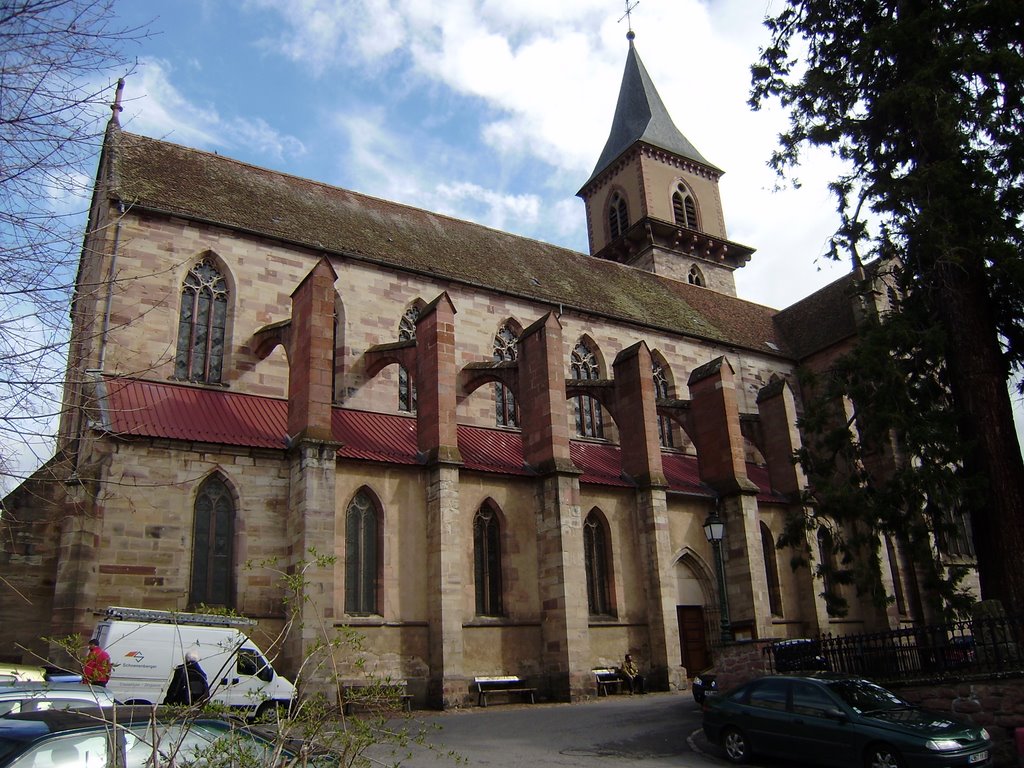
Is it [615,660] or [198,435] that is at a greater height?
[198,435]

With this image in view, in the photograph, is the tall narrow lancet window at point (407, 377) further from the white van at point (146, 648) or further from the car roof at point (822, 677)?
the car roof at point (822, 677)

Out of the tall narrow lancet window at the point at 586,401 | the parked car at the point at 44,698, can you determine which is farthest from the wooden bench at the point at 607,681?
the parked car at the point at 44,698

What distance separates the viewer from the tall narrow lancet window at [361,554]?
1872 centimetres

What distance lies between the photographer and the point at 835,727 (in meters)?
11.2

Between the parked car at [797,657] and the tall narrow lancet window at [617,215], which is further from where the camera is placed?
the tall narrow lancet window at [617,215]

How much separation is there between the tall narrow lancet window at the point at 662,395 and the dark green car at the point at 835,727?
16739 mm

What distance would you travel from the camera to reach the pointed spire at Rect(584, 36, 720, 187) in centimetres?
4400

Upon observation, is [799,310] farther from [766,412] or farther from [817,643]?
[817,643]

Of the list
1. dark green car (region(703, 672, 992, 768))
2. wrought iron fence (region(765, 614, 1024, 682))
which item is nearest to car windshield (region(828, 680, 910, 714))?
dark green car (region(703, 672, 992, 768))

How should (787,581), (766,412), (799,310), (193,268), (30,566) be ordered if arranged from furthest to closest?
1. (799,310)
2. (766,412)
3. (787,581)
4. (193,268)
5. (30,566)

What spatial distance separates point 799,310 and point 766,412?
10684 mm

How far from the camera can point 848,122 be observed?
16156 millimetres

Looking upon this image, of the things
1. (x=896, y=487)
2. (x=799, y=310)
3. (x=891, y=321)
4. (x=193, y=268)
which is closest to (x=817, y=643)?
(x=896, y=487)

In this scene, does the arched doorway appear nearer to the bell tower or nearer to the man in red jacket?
the bell tower
